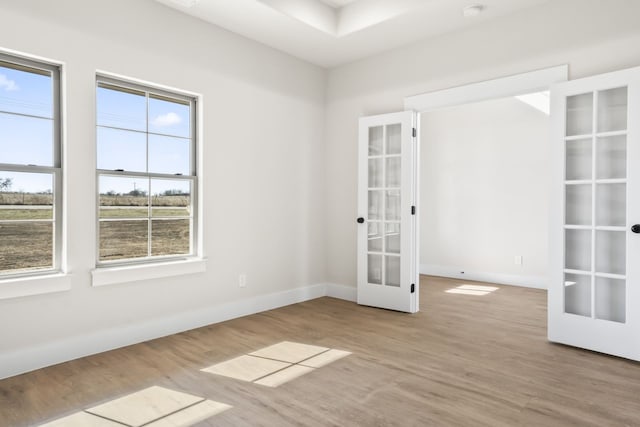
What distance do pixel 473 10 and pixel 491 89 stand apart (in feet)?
2.37

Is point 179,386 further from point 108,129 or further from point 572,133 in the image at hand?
point 572,133

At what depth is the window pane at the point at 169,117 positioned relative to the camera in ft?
12.0

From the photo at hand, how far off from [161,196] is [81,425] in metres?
2.01

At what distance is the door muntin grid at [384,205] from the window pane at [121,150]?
243 cm

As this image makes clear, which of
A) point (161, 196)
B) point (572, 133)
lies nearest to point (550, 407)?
point (572, 133)

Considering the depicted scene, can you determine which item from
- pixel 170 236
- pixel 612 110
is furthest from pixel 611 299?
pixel 170 236

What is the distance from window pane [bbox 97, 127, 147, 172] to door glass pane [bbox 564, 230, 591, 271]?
3.67 meters

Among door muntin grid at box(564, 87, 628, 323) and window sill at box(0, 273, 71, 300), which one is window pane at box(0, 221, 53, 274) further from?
door muntin grid at box(564, 87, 628, 323)

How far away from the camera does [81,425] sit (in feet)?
7.11

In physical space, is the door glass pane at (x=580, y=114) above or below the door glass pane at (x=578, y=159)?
above

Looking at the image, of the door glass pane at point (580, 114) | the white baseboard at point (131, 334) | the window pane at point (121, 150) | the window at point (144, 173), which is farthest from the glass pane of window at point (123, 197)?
the door glass pane at point (580, 114)

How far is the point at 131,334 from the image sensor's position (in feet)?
11.1

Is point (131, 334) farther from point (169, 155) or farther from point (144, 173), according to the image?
point (169, 155)

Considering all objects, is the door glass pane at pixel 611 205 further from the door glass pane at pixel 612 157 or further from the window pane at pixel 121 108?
the window pane at pixel 121 108
